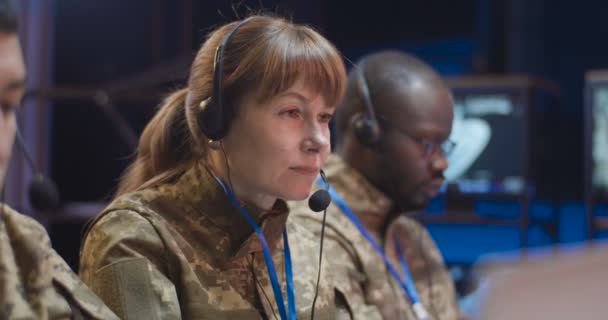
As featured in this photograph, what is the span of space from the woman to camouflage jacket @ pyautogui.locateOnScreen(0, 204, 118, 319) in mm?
186

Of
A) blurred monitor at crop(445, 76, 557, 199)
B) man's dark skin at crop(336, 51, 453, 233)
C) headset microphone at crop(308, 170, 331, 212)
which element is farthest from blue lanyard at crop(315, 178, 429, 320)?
blurred monitor at crop(445, 76, 557, 199)

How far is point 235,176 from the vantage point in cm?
138

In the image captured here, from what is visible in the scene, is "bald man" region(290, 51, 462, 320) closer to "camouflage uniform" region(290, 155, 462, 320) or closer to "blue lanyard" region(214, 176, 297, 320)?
"camouflage uniform" region(290, 155, 462, 320)

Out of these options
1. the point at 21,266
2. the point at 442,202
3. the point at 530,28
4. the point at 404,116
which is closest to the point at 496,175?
the point at 442,202

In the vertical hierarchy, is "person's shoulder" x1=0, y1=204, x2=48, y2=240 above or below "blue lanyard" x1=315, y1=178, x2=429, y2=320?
above

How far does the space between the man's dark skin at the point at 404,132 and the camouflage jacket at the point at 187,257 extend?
0.62 meters

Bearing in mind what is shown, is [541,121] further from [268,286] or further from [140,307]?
[140,307]

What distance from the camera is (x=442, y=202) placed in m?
3.68

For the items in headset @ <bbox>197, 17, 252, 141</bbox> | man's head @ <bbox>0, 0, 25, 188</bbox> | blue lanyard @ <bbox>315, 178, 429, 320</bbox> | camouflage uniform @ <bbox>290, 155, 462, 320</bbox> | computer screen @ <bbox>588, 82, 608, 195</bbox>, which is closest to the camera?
man's head @ <bbox>0, 0, 25, 188</bbox>

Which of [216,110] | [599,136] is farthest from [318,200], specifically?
[599,136]

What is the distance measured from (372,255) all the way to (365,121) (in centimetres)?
32

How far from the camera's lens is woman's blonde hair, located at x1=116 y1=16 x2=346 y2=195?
4.39ft

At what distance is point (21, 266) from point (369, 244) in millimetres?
1051

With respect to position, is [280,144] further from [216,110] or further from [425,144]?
[425,144]
